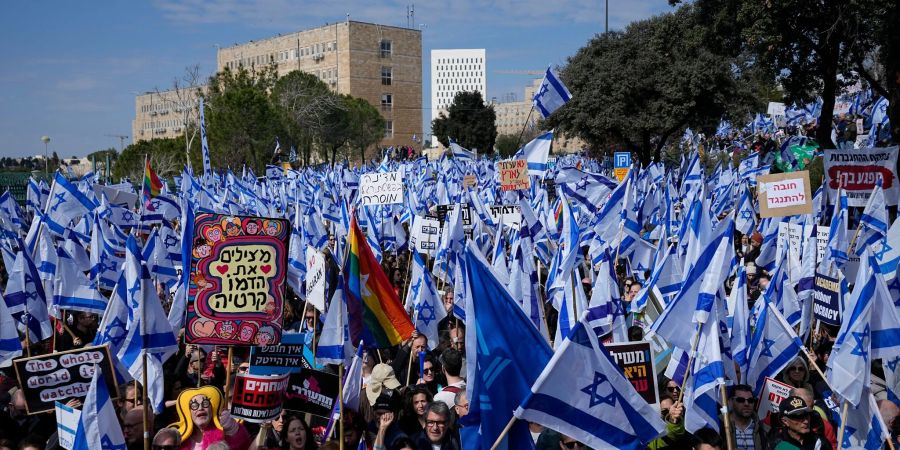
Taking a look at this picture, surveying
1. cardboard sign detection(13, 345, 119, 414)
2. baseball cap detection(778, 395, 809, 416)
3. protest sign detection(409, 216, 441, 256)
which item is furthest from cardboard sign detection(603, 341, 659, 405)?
protest sign detection(409, 216, 441, 256)

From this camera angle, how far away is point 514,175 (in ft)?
61.4

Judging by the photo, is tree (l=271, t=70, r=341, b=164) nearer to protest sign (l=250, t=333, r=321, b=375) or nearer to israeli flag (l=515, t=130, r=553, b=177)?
israeli flag (l=515, t=130, r=553, b=177)

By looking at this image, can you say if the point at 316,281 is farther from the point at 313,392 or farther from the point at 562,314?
the point at 562,314

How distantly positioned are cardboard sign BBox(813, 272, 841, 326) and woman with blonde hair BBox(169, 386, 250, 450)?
5.67 metres

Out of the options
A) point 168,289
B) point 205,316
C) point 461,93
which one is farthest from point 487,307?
point 461,93

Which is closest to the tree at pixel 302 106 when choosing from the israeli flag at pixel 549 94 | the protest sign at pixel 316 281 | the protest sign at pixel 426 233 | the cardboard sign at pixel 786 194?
the israeli flag at pixel 549 94

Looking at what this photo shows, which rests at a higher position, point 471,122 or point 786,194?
point 471,122

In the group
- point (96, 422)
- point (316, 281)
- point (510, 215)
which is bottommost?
point (96, 422)

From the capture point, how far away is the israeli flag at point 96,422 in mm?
6312

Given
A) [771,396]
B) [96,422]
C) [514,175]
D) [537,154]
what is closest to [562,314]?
[771,396]

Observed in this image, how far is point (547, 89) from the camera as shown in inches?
731

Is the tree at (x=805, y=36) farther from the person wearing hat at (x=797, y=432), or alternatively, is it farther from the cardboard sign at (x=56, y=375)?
the cardboard sign at (x=56, y=375)

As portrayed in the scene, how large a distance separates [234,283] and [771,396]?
4610 mm

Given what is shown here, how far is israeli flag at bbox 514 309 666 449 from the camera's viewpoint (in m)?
5.60
